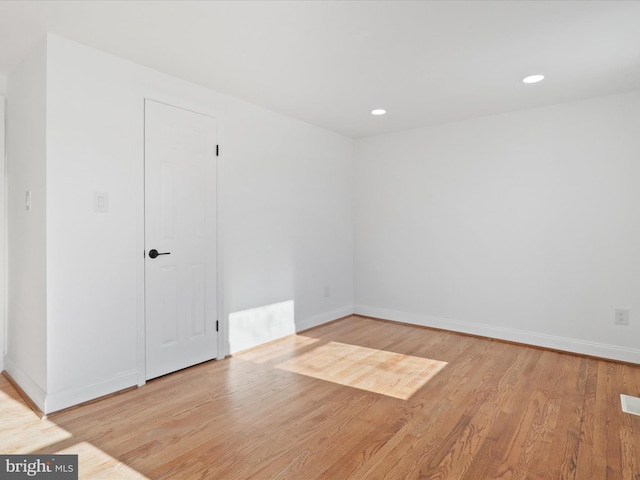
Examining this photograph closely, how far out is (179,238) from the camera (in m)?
3.15

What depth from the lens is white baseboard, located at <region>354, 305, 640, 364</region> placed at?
349 cm

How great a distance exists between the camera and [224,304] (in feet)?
11.5

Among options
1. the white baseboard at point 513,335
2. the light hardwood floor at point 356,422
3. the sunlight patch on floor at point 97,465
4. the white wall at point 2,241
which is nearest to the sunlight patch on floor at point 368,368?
the light hardwood floor at point 356,422

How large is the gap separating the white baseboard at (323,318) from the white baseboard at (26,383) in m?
2.43

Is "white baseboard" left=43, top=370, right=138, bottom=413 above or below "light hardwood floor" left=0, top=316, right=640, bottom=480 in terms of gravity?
above

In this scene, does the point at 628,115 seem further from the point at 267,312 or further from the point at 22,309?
the point at 22,309

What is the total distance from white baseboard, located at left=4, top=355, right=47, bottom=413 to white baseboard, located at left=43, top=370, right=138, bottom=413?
6 centimetres

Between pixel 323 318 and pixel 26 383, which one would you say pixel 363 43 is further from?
pixel 26 383

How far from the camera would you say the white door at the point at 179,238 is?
296 centimetres

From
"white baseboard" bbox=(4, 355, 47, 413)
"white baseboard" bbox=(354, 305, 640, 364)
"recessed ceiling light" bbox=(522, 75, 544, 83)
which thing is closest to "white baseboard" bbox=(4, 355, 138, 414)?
"white baseboard" bbox=(4, 355, 47, 413)

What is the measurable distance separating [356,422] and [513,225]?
9.15ft

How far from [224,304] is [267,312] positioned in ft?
1.91

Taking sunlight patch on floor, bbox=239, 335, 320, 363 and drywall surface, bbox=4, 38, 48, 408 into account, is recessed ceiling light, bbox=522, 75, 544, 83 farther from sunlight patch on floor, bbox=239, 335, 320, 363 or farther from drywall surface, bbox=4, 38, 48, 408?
drywall surface, bbox=4, 38, 48, 408

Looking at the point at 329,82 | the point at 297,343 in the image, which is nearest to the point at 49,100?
the point at 329,82
